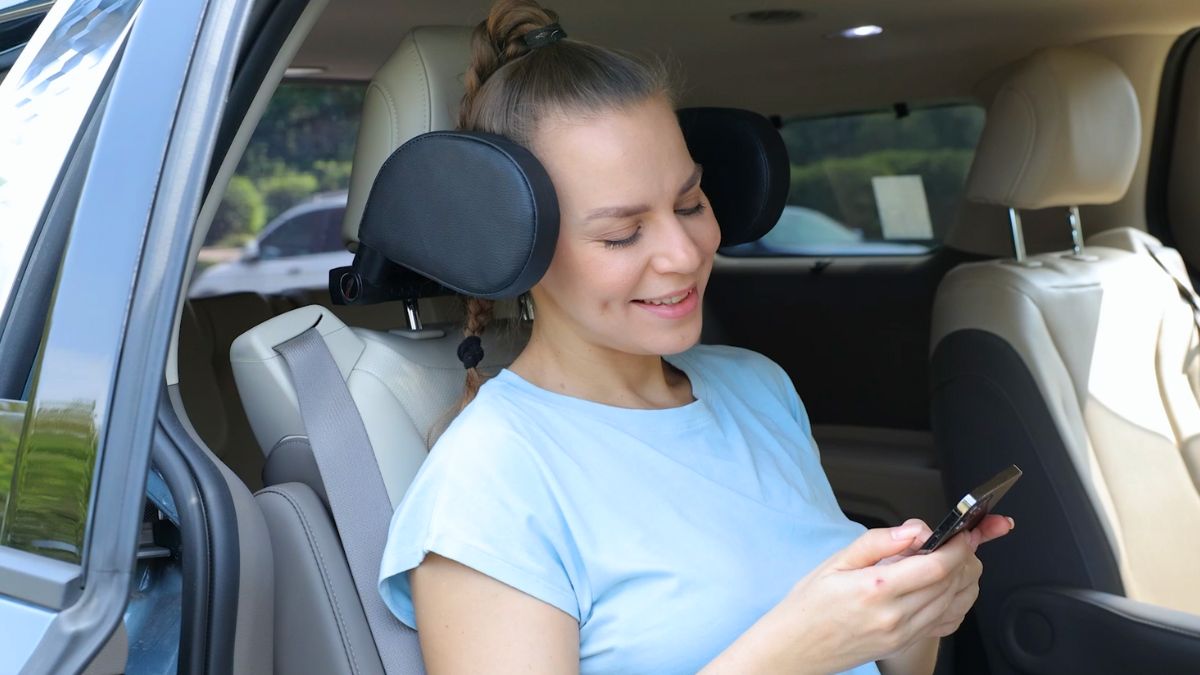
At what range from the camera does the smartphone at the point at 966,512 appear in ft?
3.60

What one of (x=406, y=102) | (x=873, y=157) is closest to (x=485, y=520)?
(x=406, y=102)

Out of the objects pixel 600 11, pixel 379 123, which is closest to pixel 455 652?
pixel 379 123

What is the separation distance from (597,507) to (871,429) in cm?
240

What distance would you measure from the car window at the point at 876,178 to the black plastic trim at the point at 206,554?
2.14 meters

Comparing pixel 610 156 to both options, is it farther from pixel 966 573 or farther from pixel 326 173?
pixel 326 173

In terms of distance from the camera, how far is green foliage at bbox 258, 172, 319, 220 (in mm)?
12227

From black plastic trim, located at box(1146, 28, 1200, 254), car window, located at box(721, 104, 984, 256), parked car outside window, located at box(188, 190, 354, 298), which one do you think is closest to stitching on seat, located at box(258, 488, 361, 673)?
car window, located at box(721, 104, 984, 256)

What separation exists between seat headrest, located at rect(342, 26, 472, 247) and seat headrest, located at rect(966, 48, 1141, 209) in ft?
4.26

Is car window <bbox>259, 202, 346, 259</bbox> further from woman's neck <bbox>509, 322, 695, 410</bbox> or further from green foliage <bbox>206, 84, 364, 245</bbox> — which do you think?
woman's neck <bbox>509, 322, 695, 410</bbox>

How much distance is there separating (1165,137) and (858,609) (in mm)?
2098

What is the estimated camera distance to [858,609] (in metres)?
1.10

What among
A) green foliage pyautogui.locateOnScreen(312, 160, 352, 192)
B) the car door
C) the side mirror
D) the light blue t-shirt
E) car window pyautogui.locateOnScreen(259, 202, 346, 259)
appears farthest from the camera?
green foliage pyautogui.locateOnScreen(312, 160, 352, 192)

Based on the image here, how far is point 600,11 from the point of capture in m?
2.11

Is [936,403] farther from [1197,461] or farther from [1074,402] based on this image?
[1197,461]
